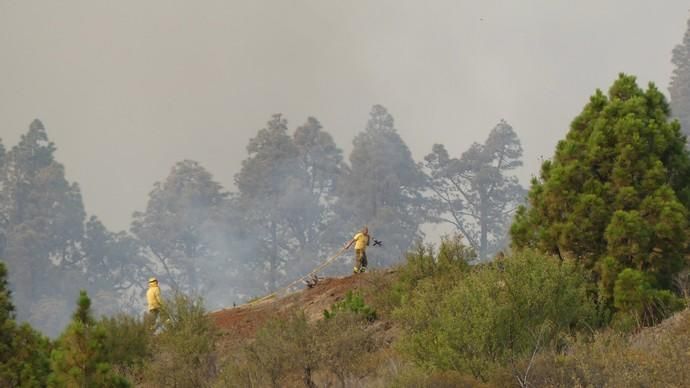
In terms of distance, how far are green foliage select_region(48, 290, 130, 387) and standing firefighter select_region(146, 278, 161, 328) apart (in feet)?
33.3

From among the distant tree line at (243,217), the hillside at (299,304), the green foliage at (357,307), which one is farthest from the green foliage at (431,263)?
the distant tree line at (243,217)

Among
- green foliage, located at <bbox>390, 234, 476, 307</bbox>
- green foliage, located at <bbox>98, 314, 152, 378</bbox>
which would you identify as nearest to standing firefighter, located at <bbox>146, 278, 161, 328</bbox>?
green foliage, located at <bbox>98, 314, 152, 378</bbox>

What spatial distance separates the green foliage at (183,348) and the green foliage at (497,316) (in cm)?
495

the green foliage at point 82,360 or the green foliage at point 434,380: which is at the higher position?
the green foliage at point 82,360

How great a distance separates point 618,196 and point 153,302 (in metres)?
12.6

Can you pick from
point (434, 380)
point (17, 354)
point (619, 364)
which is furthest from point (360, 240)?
point (619, 364)

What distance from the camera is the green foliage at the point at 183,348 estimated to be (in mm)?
21312

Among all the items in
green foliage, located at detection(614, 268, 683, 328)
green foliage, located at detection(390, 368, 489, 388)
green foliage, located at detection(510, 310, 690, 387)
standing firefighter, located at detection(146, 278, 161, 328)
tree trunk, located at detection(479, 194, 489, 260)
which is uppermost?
tree trunk, located at detection(479, 194, 489, 260)

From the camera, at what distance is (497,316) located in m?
16.5

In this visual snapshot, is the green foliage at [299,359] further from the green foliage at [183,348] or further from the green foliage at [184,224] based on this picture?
the green foliage at [184,224]

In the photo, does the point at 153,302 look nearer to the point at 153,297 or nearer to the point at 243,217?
the point at 153,297

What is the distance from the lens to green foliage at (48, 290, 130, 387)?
16.2 meters

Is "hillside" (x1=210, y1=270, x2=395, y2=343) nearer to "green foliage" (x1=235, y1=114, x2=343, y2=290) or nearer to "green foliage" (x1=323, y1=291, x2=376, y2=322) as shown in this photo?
"green foliage" (x1=323, y1=291, x2=376, y2=322)

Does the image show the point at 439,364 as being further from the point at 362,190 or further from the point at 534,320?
the point at 362,190
